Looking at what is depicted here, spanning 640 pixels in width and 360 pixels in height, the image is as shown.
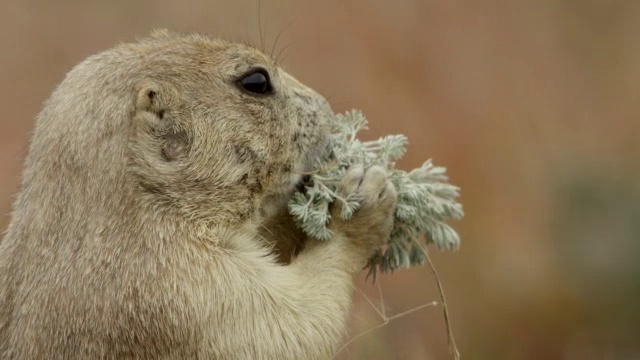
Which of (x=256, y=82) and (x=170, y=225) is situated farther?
(x=256, y=82)

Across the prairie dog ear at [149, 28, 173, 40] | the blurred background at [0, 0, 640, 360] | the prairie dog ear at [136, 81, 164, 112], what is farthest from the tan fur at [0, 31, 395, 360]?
the blurred background at [0, 0, 640, 360]

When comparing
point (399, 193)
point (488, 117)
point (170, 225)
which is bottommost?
point (170, 225)

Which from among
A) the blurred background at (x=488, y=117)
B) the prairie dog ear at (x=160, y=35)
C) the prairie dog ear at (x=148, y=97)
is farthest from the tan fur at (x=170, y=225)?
the blurred background at (x=488, y=117)

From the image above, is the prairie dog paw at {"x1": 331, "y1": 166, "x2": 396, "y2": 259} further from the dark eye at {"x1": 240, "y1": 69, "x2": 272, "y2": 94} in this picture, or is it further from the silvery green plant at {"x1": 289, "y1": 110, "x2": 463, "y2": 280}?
the dark eye at {"x1": 240, "y1": 69, "x2": 272, "y2": 94}

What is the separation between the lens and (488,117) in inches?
233

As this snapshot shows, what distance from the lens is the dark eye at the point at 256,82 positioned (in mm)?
3092

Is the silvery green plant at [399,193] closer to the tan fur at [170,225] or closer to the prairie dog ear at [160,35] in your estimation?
the tan fur at [170,225]

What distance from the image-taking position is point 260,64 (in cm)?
314

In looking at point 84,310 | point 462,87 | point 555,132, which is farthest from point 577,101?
point 84,310

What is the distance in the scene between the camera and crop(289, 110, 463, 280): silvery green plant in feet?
10.3

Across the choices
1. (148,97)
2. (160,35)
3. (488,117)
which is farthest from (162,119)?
(488,117)

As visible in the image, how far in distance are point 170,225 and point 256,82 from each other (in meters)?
0.56

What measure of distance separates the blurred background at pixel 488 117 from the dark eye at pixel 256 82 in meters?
1.82

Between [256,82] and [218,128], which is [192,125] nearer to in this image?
[218,128]
